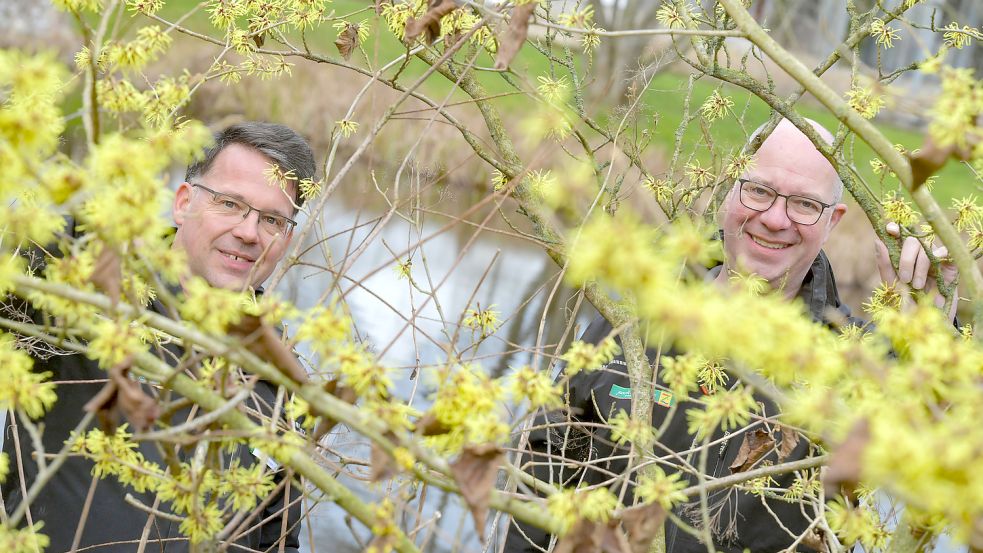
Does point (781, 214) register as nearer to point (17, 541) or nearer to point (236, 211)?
point (236, 211)

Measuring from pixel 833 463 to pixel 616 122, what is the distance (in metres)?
1.85

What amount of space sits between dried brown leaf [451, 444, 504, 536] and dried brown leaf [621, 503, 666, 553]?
0.28 m

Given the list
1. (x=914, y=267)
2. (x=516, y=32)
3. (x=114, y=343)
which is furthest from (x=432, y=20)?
(x=914, y=267)

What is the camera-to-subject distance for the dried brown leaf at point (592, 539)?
4.11 ft

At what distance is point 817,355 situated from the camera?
100 cm

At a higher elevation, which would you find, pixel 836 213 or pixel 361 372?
pixel 361 372

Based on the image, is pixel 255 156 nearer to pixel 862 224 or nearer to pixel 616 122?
pixel 616 122

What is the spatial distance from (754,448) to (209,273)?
6.49 ft

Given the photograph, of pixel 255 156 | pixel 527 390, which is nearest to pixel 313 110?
pixel 255 156

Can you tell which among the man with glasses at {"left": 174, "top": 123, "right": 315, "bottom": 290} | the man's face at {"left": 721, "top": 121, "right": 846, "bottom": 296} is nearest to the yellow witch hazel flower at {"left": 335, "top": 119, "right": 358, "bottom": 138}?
the man with glasses at {"left": 174, "top": 123, "right": 315, "bottom": 290}

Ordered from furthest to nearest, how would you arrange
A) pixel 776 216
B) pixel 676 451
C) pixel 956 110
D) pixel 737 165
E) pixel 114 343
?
pixel 776 216 < pixel 676 451 < pixel 737 165 < pixel 114 343 < pixel 956 110

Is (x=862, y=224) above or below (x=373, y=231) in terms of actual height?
below

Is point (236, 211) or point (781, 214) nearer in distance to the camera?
point (236, 211)

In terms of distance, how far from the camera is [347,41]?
2.40 m
